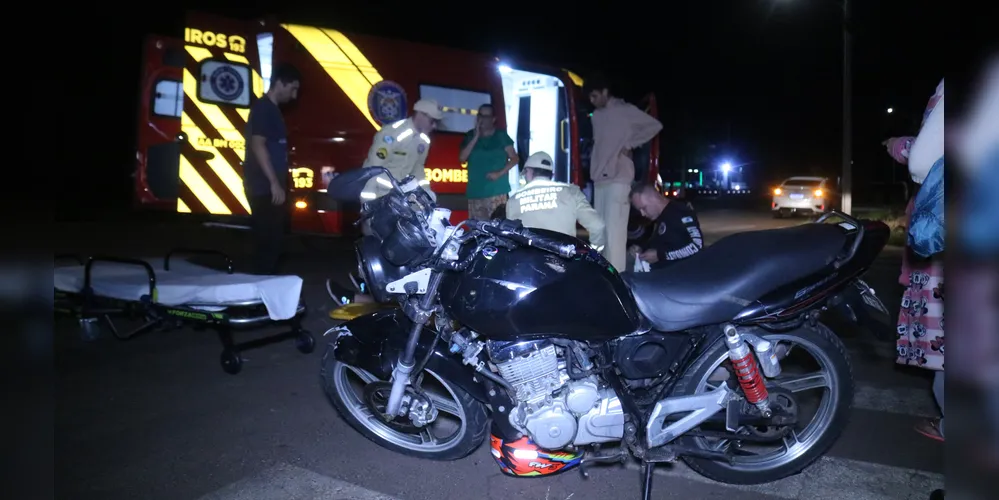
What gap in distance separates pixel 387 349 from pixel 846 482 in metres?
2.19

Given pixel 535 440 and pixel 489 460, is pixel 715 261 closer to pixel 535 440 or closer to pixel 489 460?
pixel 535 440

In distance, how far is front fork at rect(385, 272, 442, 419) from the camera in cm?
303

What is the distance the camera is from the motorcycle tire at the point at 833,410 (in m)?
3.02

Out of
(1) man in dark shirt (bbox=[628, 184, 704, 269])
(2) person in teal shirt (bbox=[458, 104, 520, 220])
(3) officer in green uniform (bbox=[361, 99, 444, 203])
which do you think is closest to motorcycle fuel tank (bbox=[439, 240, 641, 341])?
(1) man in dark shirt (bbox=[628, 184, 704, 269])

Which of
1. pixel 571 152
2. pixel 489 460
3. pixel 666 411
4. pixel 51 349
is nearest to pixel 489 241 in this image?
pixel 666 411

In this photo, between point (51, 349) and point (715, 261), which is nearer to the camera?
point (51, 349)

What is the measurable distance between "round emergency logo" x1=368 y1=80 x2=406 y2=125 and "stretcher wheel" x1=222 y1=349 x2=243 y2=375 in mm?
4590

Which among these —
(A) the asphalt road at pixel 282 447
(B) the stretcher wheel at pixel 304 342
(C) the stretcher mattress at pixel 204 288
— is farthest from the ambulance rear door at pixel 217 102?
(B) the stretcher wheel at pixel 304 342

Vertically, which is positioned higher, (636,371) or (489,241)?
(489,241)

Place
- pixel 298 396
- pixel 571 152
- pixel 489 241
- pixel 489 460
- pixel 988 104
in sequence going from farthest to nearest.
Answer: pixel 571 152
pixel 298 396
pixel 489 460
pixel 489 241
pixel 988 104

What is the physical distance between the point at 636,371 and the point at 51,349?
217cm

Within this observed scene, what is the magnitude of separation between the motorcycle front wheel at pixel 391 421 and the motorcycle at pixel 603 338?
53mm

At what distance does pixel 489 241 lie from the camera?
9.48 ft

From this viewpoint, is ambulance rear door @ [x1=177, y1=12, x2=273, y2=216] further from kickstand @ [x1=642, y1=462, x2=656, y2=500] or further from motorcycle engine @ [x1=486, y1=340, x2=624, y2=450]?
kickstand @ [x1=642, y1=462, x2=656, y2=500]
